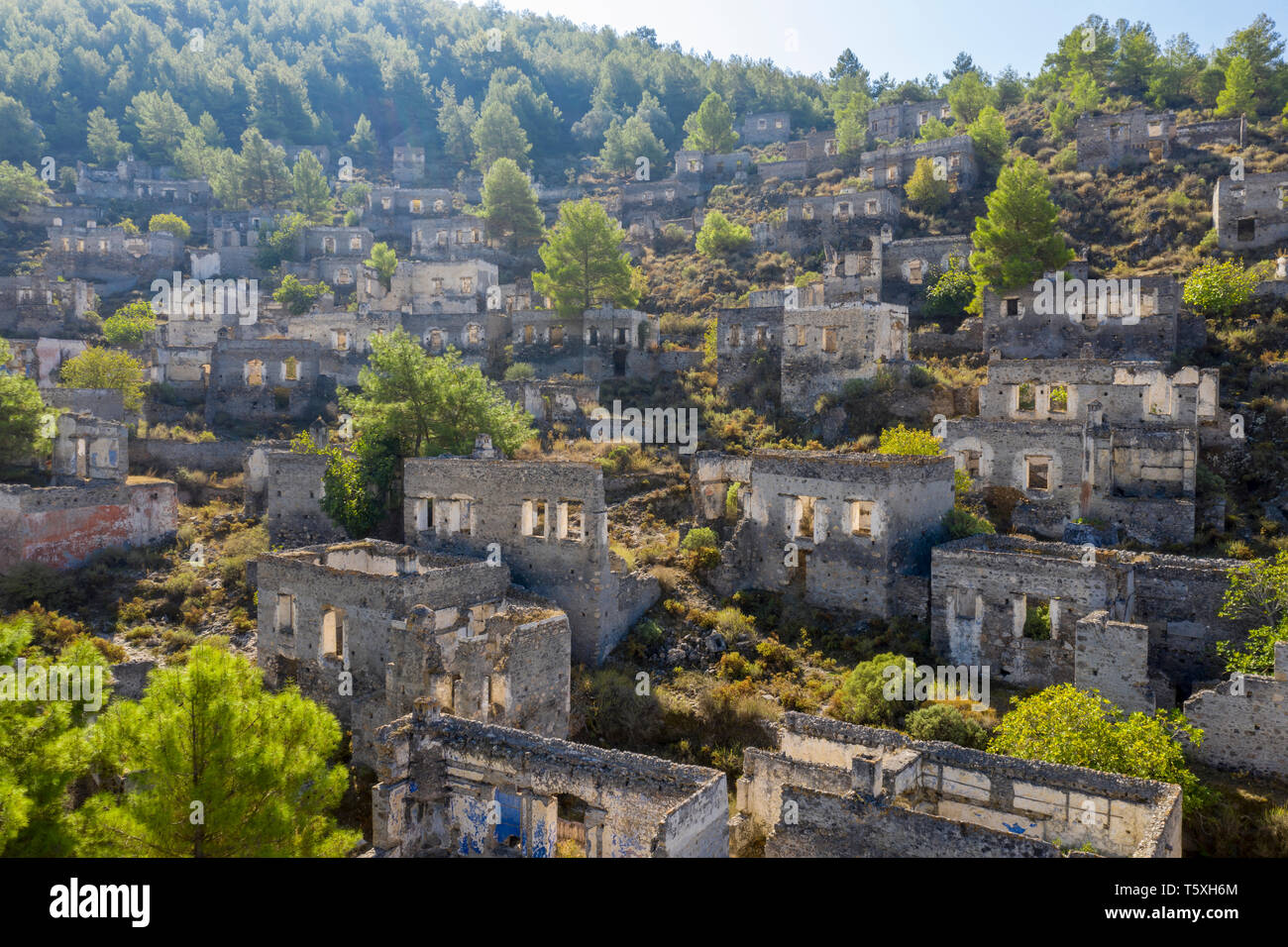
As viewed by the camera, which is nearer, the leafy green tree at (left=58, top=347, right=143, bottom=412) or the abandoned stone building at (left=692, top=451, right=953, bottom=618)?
the abandoned stone building at (left=692, top=451, right=953, bottom=618)

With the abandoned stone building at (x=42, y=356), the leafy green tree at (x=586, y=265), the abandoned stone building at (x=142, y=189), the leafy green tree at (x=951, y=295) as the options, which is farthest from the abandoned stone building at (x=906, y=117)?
the abandoned stone building at (x=42, y=356)

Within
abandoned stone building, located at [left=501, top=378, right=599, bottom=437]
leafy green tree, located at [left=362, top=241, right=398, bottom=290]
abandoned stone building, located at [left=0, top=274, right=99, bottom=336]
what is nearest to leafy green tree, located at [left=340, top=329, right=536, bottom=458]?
abandoned stone building, located at [left=501, top=378, right=599, bottom=437]

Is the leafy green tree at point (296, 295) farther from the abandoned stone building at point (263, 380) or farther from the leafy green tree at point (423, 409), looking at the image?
the leafy green tree at point (423, 409)

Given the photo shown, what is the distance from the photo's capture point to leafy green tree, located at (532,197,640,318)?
4834 centimetres

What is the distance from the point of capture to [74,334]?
164ft

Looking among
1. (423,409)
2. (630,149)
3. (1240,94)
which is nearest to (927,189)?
(1240,94)

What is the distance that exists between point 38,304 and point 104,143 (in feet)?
140

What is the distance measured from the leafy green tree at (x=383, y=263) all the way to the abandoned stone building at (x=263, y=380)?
13498 millimetres

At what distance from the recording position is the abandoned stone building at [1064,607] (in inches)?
829

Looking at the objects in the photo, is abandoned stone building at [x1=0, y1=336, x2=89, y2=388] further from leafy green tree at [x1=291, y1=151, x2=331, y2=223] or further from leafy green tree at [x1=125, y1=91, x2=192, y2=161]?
leafy green tree at [x1=125, y1=91, x2=192, y2=161]

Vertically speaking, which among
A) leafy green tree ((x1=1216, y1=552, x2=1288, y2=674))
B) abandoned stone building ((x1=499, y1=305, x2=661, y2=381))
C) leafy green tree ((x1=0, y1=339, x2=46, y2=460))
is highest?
abandoned stone building ((x1=499, y1=305, x2=661, y2=381))

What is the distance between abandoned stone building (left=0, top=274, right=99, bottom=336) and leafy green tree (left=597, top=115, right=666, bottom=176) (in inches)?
2084

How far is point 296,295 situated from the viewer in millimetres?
56281

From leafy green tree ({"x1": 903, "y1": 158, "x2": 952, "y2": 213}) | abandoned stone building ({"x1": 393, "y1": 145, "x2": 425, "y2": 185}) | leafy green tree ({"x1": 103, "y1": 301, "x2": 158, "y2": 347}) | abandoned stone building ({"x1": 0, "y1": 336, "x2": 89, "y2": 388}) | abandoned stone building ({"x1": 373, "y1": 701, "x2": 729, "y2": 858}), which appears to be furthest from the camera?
abandoned stone building ({"x1": 393, "y1": 145, "x2": 425, "y2": 185})
